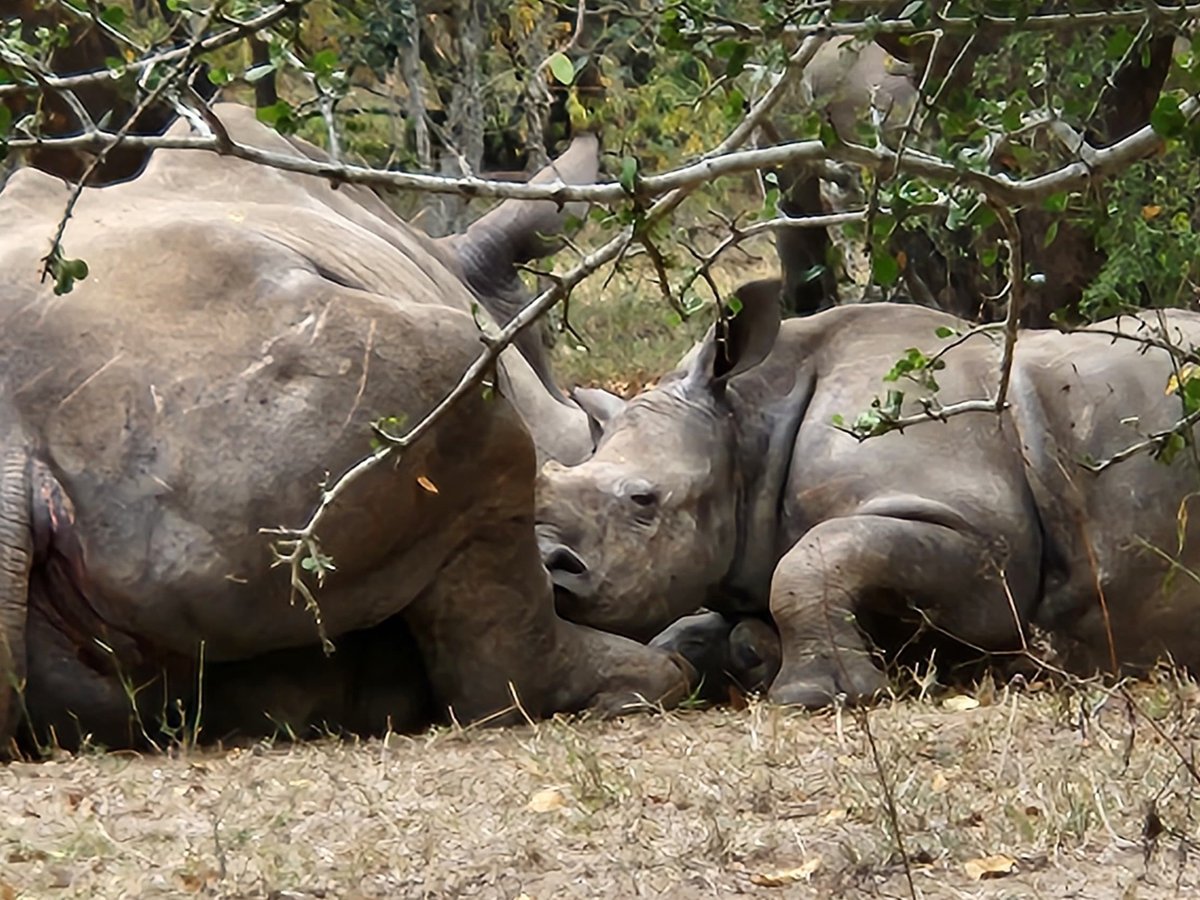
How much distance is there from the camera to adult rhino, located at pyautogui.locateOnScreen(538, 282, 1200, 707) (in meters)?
5.90

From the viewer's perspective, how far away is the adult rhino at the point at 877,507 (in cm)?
590

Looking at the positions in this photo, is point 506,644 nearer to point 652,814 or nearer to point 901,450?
point 901,450

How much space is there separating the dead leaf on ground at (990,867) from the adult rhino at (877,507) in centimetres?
186

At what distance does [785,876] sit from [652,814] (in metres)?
0.52

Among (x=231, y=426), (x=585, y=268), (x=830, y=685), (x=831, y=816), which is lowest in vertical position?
(x=830, y=685)

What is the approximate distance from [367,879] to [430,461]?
1718 mm

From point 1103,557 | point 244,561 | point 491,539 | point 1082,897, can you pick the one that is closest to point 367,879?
point 1082,897

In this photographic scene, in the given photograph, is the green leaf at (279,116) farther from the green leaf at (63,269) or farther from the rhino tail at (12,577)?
the rhino tail at (12,577)

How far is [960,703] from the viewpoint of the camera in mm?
5398

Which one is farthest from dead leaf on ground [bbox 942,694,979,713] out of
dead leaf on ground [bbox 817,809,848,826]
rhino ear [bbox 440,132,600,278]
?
rhino ear [bbox 440,132,600,278]

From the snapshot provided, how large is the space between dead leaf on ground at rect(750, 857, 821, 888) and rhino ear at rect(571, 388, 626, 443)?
3474 millimetres

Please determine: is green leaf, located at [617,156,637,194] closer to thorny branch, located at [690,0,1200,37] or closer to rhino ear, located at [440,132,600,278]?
thorny branch, located at [690,0,1200,37]

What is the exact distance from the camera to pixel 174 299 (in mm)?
5309

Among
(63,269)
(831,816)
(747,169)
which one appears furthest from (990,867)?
(63,269)
